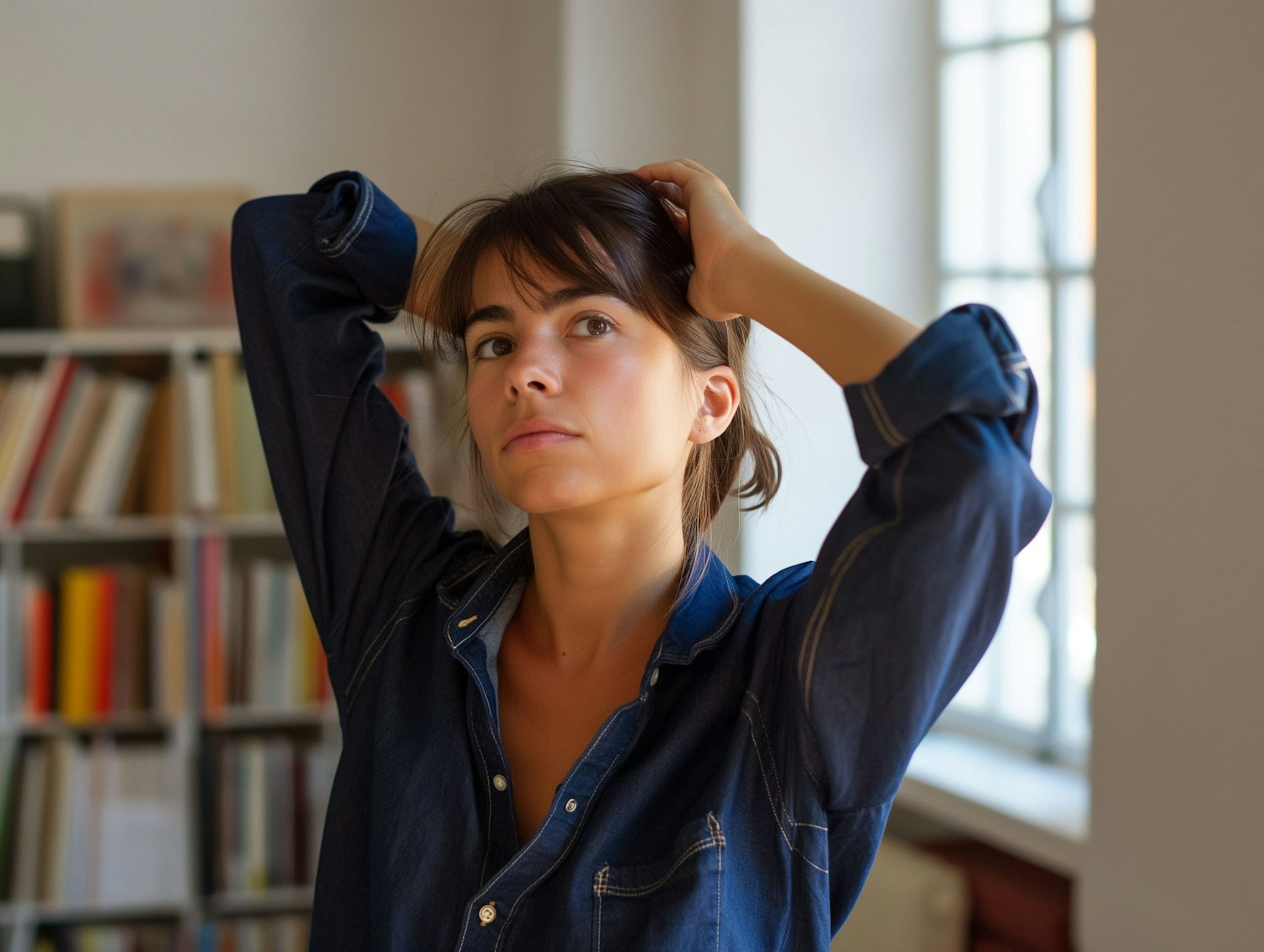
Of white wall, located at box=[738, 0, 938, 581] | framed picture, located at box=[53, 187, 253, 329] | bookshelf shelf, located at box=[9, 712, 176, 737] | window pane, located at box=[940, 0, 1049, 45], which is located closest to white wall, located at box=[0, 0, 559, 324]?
framed picture, located at box=[53, 187, 253, 329]

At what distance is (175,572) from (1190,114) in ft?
7.92

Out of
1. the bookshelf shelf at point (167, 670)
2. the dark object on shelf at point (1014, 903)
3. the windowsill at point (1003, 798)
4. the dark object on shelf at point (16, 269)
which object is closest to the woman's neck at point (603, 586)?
the windowsill at point (1003, 798)

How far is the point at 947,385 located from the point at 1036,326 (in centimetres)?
174

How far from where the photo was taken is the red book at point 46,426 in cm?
279

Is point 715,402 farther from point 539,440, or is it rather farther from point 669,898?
point 669,898

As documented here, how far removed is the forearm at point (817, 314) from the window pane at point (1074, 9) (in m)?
1.62

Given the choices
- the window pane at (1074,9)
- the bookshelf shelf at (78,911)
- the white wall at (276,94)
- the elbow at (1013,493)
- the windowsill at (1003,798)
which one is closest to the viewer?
the elbow at (1013,493)

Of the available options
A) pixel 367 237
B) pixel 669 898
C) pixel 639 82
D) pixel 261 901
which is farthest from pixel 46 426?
pixel 669 898

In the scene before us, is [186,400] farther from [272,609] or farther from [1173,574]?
[1173,574]

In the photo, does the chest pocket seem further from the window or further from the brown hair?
the window

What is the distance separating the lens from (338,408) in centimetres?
122

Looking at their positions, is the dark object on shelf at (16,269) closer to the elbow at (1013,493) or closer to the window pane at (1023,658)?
the window pane at (1023,658)

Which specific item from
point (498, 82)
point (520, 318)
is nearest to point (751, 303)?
point (520, 318)

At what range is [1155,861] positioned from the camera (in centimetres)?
159
